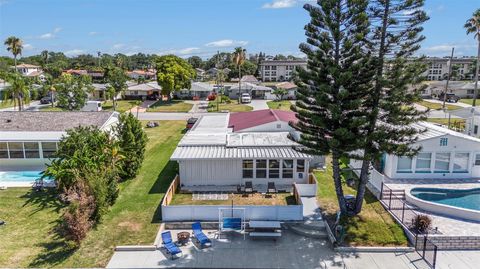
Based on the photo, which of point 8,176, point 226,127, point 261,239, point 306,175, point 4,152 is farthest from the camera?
point 226,127

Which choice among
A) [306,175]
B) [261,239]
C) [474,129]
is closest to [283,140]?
[306,175]

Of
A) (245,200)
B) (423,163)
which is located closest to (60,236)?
(245,200)

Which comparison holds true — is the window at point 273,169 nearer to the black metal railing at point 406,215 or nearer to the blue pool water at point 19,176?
the black metal railing at point 406,215

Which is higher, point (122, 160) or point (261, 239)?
point (122, 160)

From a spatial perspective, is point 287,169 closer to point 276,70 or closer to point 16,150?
point 16,150

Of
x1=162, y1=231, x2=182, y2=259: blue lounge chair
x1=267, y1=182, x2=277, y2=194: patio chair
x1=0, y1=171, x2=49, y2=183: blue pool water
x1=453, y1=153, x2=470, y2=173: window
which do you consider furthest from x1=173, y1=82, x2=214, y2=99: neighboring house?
x1=162, y1=231, x2=182, y2=259: blue lounge chair

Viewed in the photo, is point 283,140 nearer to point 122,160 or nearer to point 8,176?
point 122,160
